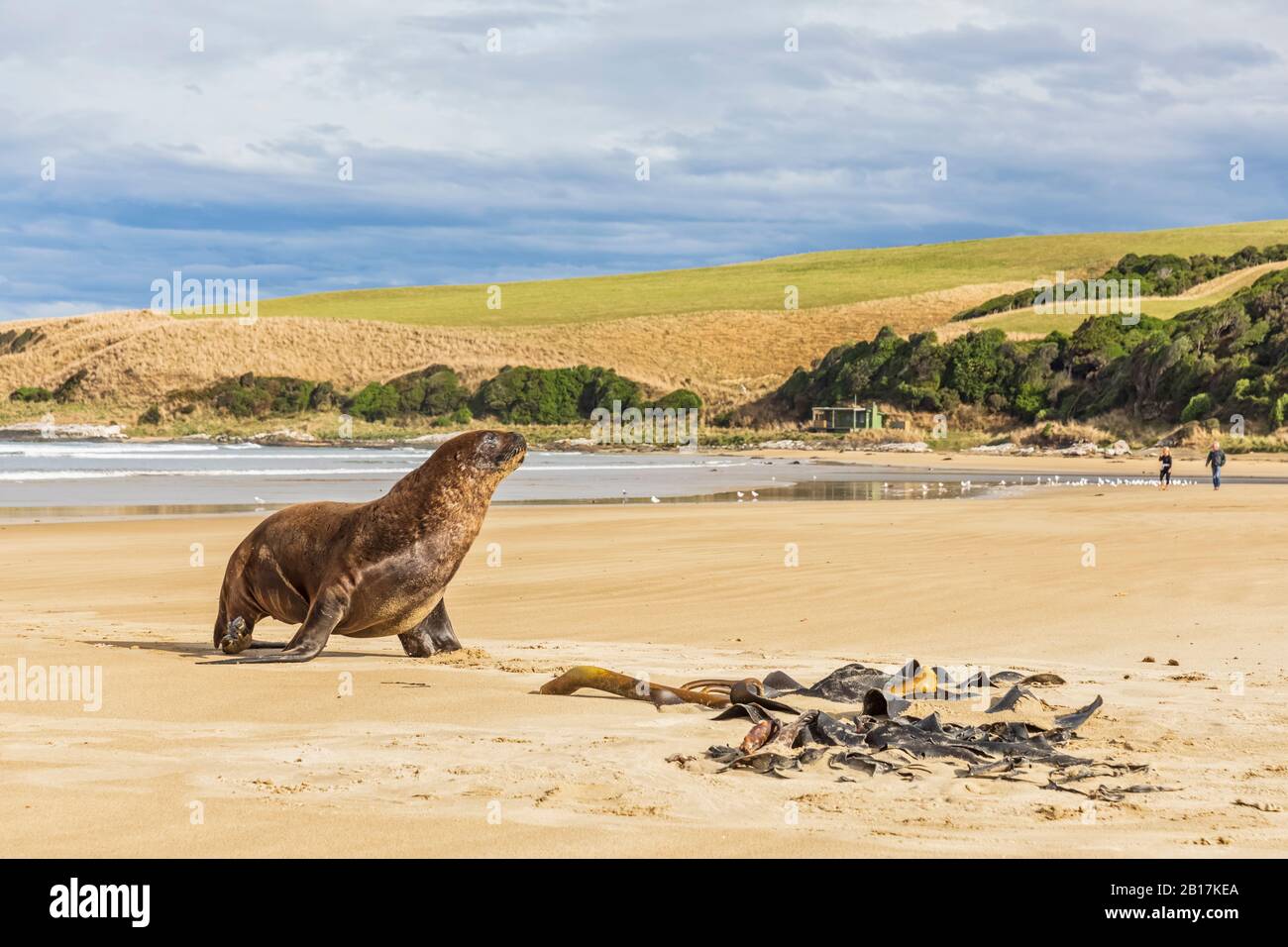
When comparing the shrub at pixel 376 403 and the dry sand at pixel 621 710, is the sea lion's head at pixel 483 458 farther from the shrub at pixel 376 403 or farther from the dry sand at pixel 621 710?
the shrub at pixel 376 403

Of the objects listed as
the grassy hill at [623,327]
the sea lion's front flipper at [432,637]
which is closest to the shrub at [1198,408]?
the grassy hill at [623,327]

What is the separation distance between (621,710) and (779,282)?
141m

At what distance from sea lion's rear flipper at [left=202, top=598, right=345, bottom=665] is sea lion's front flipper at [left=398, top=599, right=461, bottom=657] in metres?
0.65

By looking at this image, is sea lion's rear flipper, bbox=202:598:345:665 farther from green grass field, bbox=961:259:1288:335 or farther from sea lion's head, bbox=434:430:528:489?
green grass field, bbox=961:259:1288:335

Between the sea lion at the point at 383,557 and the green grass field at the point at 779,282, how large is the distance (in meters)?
120

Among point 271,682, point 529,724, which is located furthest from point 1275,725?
point 271,682

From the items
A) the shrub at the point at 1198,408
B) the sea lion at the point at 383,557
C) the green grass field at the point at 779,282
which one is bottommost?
the sea lion at the point at 383,557

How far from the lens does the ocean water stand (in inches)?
1168

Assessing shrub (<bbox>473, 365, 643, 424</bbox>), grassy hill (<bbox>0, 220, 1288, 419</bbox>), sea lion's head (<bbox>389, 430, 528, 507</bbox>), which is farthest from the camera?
grassy hill (<bbox>0, 220, 1288, 419</bbox>)

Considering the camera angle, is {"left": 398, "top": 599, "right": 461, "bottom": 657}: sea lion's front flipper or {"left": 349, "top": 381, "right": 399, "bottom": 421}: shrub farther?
{"left": 349, "top": 381, "right": 399, "bottom": 421}: shrub
